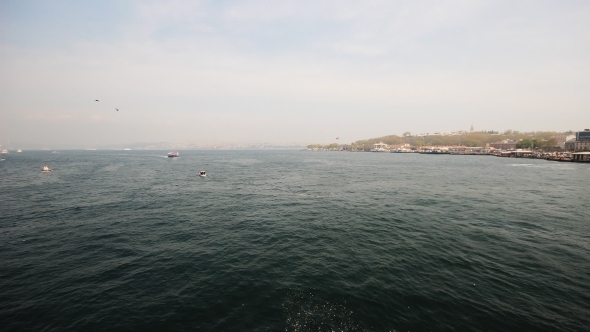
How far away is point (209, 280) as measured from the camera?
1742cm

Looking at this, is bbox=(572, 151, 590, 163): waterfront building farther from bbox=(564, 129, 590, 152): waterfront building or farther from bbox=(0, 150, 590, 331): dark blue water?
bbox=(0, 150, 590, 331): dark blue water

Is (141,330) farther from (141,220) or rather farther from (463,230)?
(463,230)

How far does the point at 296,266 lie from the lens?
760 inches

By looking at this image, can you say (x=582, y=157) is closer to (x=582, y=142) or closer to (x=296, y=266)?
(x=582, y=142)

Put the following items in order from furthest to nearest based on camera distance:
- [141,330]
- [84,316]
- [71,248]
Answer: [71,248]
[84,316]
[141,330]

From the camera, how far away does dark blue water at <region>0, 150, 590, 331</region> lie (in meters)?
13.7

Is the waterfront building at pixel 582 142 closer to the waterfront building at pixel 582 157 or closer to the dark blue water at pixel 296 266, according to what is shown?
the waterfront building at pixel 582 157

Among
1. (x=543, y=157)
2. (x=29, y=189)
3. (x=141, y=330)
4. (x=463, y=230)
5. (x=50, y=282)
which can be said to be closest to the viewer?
(x=141, y=330)

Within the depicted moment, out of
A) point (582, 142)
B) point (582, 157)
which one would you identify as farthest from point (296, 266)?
point (582, 142)

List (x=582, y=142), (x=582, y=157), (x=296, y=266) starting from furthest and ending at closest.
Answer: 1. (x=582, y=142)
2. (x=582, y=157)
3. (x=296, y=266)

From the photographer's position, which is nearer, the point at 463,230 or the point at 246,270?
the point at 246,270

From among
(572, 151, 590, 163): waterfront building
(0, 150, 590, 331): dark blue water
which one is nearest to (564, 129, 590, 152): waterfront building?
(572, 151, 590, 163): waterfront building

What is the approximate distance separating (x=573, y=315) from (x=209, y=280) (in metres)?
21.8

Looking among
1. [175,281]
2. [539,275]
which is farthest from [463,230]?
[175,281]
